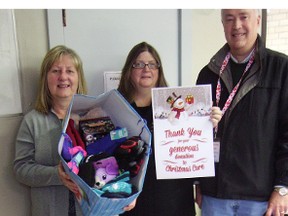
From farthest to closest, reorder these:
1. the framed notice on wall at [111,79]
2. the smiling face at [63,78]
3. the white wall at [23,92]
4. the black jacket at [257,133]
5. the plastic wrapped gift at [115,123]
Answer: the framed notice on wall at [111,79], the white wall at [23,92], the smiling face at [63,78], the black jacket at [257,133], the plastic wrapped gift at [115,123]

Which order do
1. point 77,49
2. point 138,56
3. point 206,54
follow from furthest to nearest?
point 206,54 < point 77,49 < point 138,56

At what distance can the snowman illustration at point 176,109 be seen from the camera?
3.22ft

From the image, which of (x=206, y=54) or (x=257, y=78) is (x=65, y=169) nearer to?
(x=257, y=78)

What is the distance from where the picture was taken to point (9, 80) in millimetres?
1244

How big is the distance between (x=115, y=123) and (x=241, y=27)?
1.98 feet

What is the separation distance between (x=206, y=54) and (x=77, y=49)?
794mm

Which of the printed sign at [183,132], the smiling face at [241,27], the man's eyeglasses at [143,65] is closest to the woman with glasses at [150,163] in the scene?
the man's eyeglasses at [143,65]

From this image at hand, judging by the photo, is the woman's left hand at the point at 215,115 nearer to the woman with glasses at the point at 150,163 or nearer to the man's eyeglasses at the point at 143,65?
the woman with glasses at the point at 150,163

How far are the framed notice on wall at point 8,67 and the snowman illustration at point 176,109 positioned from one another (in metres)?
0.77

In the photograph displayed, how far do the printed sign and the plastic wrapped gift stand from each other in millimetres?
94

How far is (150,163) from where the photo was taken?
1127 millimetres

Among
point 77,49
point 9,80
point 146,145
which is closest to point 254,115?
point 146,145

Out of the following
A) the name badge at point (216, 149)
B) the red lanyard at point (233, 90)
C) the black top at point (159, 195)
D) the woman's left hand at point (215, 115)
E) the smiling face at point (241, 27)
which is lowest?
the black top at point (159, 195)

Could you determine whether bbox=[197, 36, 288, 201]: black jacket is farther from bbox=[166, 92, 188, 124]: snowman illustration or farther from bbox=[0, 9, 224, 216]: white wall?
bbox=[0, 9, 224, 216]: white wall
